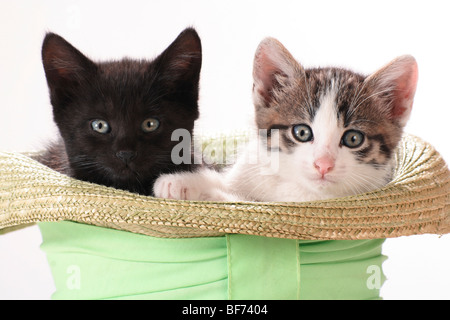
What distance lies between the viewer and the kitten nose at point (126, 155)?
1.44 meters

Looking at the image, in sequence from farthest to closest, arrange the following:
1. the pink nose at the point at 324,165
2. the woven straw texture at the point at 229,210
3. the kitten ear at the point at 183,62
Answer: the kitten ear at the point at 183,62
the pink nose at the point at 324,165
the woven straw texture at the point at 229,210

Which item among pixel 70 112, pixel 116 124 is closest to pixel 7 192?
pixel 70 112

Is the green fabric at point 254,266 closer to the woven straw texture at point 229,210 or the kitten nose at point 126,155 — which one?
the woven straw texture at point 229,210

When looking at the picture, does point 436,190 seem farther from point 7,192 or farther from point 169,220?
point 7,192

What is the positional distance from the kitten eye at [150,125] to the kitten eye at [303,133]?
1.32 feet

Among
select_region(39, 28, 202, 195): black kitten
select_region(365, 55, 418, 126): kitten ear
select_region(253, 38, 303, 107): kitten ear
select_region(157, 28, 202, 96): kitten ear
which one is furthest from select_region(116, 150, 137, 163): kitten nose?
select_region(365, 55, 418, 126): kitten ear

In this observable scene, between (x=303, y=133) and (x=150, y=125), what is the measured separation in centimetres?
44

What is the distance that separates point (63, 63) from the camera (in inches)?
60.1

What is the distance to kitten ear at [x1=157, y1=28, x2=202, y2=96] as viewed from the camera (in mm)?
1530

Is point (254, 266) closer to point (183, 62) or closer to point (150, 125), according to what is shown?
point (150, 125)

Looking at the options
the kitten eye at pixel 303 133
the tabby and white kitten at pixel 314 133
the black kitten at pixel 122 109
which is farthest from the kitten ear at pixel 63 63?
the kitten eye at pixel 303 133

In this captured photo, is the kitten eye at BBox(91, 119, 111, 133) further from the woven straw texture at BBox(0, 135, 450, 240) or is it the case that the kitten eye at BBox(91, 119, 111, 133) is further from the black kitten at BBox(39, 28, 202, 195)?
the woven straw texture at BBox(0, 135, 450, 240)

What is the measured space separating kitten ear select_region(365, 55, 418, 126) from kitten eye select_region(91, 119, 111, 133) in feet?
2.56

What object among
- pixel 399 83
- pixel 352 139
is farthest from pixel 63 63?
pixel 399 83
